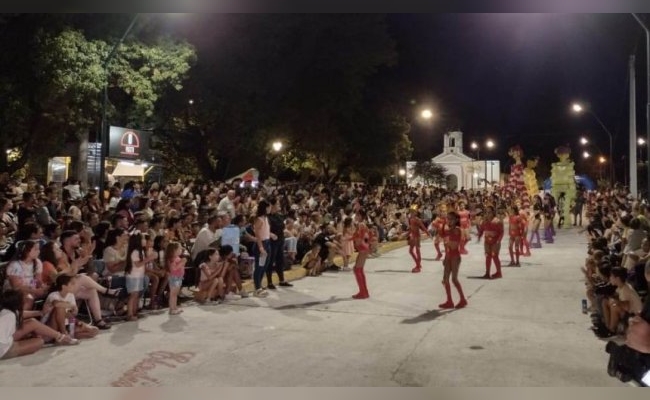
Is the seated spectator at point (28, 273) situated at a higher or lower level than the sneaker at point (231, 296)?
higher

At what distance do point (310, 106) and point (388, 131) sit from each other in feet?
19.8

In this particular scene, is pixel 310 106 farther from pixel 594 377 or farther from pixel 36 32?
pixel 594 377

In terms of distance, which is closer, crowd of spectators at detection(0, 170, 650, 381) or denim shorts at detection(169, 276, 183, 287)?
crowd of spectators at detection(0, 170, 650, 381)

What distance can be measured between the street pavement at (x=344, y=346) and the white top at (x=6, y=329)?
0.19m

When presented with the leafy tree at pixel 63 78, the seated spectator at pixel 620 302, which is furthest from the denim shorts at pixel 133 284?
the leafy tree at pixel 63 78

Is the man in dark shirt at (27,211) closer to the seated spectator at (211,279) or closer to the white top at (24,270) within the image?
the white top at (24,270)

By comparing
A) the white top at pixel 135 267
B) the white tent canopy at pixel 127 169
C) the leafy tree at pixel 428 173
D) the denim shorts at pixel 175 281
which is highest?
the leafy tree at pixel 428 173

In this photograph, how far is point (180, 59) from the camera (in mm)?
22281

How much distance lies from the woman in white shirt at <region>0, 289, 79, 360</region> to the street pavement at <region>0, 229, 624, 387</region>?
0.15 m

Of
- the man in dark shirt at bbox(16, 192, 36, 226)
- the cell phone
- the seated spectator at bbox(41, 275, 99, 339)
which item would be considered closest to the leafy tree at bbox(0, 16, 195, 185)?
the man in dark shirt at bbox(16, 192, 36, 226)

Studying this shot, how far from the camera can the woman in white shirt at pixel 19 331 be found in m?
7.41

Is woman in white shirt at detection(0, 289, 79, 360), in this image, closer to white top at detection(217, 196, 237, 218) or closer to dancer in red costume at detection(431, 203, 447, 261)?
white top at detection(217, 196, 237, 218)

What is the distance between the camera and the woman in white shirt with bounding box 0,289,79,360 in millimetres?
7414

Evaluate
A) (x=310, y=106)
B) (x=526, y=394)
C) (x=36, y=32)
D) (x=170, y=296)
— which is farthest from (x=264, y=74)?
(x=526, y=394)
